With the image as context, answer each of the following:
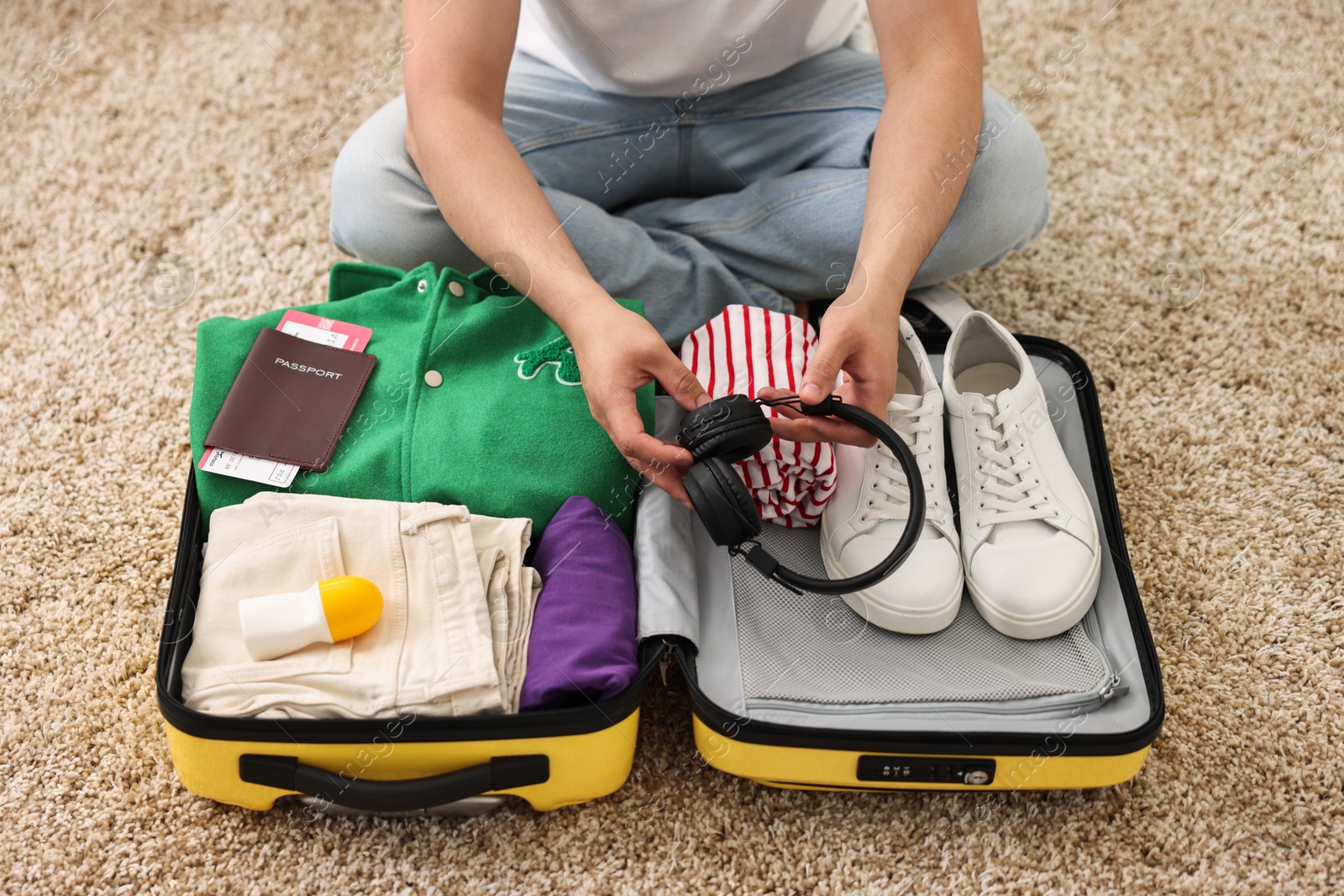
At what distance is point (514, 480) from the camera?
90 cm

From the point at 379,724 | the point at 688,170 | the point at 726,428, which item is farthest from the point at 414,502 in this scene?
the point at 688,170

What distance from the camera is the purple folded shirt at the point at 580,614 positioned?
2.57 feet

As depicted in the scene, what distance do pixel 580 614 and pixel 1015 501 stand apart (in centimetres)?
42

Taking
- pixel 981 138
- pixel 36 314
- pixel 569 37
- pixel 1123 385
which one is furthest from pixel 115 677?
pixel 1123 385

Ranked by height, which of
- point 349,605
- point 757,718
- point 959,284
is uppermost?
point 349,605

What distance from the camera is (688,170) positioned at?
1184mm

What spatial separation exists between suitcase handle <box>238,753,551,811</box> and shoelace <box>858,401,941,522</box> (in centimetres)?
37

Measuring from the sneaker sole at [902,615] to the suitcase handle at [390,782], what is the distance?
11.9 inches

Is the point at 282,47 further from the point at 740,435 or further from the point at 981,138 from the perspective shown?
the point at 740,435

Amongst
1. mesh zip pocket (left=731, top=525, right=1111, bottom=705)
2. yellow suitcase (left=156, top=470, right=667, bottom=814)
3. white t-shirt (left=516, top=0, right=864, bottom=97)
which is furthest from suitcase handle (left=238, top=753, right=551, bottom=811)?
white t-shirt (left=516, top=0, right=864, bottom=97)

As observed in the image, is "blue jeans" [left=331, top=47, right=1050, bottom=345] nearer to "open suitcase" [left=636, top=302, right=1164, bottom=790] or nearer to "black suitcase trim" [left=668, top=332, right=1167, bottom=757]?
"open suitcase" [left=636, top=302, right=1164, bottom=790]

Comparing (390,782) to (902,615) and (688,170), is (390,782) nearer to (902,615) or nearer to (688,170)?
(902,615)

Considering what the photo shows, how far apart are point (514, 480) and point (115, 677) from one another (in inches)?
17.6

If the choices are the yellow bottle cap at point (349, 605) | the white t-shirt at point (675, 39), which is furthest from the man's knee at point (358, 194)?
the yellow bottle cap at point (349, 605)
